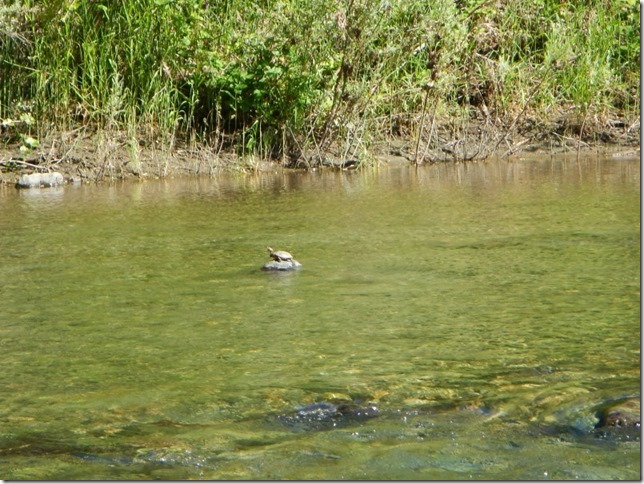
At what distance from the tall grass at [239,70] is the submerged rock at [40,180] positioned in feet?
2.59

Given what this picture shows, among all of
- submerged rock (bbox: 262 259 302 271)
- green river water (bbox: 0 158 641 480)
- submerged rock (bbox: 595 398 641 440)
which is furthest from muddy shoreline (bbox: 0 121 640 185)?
submerged rock (bbox: 595 398 641 440)

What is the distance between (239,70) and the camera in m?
11.1

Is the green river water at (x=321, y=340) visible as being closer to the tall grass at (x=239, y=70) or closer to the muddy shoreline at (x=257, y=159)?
the muddy shoreline at (x=257, y=159)

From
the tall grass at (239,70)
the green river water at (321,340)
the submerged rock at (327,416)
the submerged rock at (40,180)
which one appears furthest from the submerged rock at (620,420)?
the tall grass at (239,70)

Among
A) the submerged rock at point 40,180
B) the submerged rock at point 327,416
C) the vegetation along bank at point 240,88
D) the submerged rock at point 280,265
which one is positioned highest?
the vegetation along bank at point 240,88

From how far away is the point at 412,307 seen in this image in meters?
4.68

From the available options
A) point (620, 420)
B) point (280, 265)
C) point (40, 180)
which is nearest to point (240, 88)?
point (40, 180)

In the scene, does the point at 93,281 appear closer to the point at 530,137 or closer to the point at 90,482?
the point at 90,482

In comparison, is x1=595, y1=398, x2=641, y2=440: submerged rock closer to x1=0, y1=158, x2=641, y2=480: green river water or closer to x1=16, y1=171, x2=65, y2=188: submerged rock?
x1=0, y1=158, x2=641, y2=480: green river water

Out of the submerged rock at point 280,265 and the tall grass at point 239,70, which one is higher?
the tall grass at point 239,70

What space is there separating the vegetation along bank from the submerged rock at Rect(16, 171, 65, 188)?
26 centimetres

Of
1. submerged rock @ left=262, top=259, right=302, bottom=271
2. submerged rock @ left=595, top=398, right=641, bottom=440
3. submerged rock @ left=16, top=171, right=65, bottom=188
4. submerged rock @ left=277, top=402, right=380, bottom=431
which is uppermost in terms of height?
submerged rock @ left=16, top=171, right=65, bottom=188

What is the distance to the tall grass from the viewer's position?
10.6 m

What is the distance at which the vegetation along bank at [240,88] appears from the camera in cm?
1055
